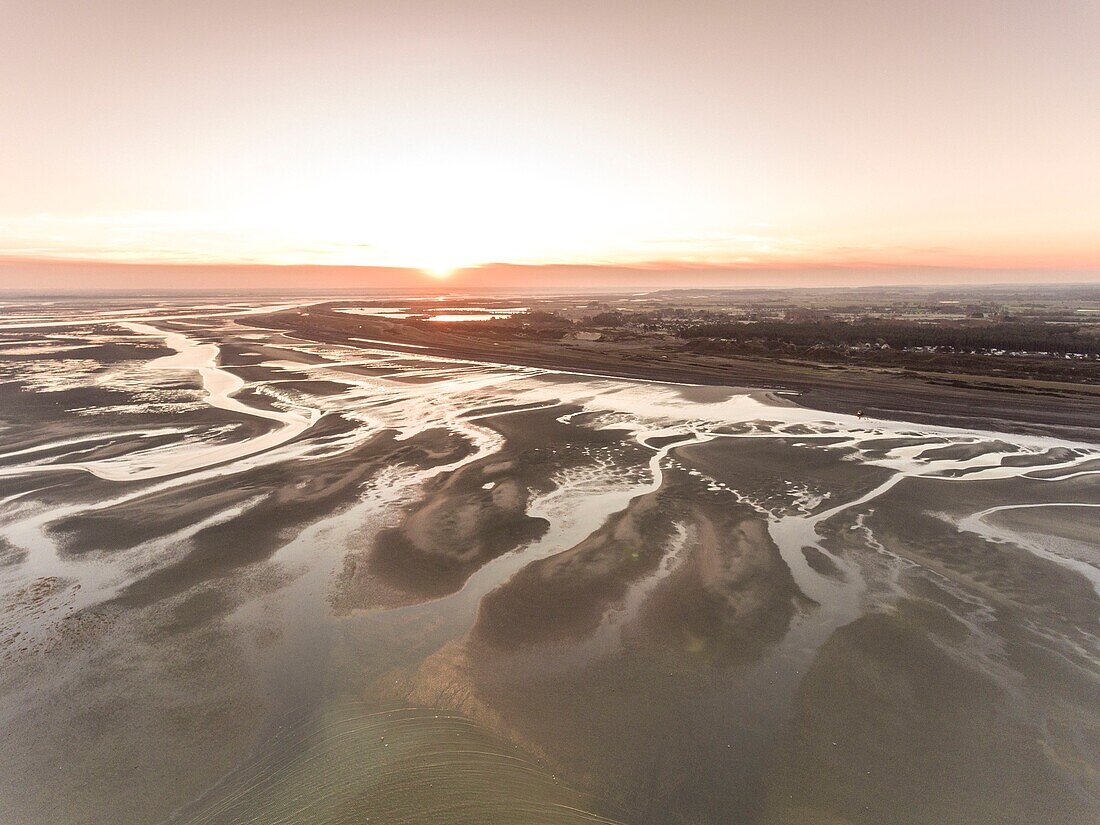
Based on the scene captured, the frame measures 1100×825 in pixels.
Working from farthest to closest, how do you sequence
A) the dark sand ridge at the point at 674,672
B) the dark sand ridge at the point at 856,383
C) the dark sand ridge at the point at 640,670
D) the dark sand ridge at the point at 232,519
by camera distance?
1. the dark sand ridge at the point at 856,383
2. the dark sand ridge at the point at 232,519
3. the dark sand ridge at the point at 640,670
4. the dark sand ridge at the point at 674,672

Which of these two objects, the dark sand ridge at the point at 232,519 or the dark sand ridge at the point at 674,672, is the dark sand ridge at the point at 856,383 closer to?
the dark sand ridge at the point at 674,672

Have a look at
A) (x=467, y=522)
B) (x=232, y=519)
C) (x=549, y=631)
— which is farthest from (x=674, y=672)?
(x=232, y=519)

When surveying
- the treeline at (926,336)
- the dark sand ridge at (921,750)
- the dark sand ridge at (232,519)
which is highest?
the treeline at (926,336)

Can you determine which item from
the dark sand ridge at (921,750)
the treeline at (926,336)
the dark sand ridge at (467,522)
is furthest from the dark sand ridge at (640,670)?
the treeline at (926,336)

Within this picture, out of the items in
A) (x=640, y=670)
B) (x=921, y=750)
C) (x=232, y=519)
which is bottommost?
(x=232, y=519)

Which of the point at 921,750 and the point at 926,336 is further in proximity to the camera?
the point at 926,336

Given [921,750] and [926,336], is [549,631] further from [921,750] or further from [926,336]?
[926,336]
